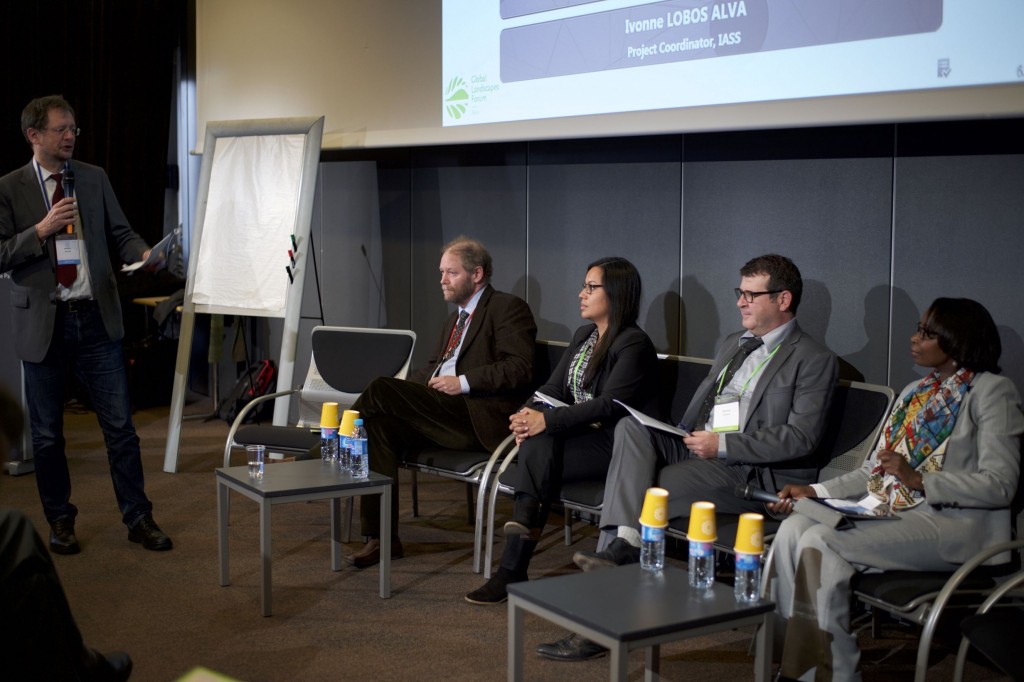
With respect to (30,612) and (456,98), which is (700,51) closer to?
(456,98)

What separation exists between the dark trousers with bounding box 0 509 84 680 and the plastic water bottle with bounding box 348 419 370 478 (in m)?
1.59

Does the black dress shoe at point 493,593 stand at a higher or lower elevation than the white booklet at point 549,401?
lower

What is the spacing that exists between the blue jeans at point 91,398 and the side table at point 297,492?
2.10ft

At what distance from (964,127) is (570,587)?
7.88 ft

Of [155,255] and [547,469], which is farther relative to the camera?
[155,255]

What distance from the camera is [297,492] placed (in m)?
3.43

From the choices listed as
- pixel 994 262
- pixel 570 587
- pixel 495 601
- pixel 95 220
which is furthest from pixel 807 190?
pixel 95 220

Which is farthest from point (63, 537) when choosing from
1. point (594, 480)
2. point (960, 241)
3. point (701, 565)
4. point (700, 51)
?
point (960, 241)

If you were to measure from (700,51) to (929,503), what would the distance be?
2105mm

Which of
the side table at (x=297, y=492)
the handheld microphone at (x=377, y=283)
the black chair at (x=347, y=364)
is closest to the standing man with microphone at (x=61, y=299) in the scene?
the side table at (x=297, y=492)

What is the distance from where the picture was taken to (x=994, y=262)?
11.9ft

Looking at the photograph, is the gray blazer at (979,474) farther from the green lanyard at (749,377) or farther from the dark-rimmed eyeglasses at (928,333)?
the green lanyard at (749,377)

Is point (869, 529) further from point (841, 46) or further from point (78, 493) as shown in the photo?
point (78, 493)

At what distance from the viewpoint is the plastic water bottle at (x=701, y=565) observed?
2.40 meters
